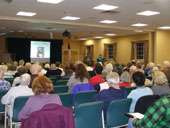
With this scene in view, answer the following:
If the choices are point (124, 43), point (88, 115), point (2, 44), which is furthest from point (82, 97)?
point (2, 44)

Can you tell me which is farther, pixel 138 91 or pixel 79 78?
pixel 79 78

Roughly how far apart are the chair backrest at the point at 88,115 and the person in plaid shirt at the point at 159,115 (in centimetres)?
119

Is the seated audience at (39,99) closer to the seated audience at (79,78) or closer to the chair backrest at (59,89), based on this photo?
the chair backrest at (59,89)

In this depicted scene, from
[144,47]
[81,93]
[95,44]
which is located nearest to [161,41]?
[144,47]

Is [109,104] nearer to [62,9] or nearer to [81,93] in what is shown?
[81,93]

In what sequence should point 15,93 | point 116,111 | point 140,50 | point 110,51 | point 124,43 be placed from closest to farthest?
point 116,111, point 15,93, point 140,50, point 124,43, point 110,51

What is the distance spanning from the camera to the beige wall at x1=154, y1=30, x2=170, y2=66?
13422 mm

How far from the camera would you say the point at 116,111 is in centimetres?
310

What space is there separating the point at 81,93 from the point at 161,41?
36.9 ft

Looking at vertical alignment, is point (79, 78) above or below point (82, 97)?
above

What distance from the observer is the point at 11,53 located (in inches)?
689

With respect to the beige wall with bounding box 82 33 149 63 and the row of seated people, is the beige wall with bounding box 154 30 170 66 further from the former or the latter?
the row of seated people

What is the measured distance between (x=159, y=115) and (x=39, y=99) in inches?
57.6

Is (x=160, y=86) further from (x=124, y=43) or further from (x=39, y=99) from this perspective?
(x=124, y=43)
